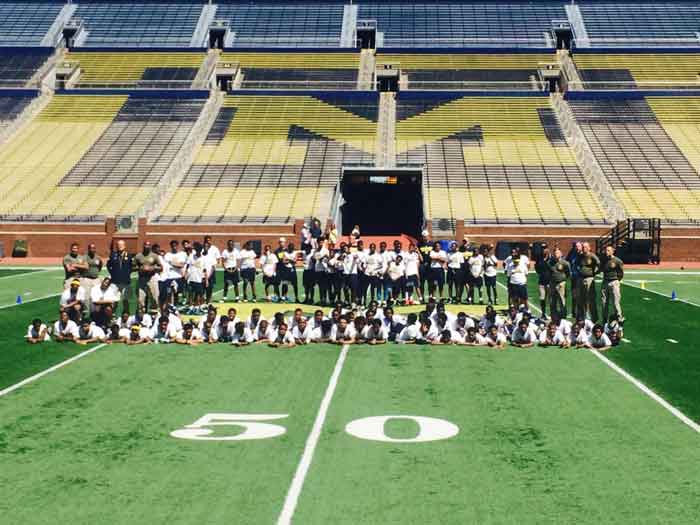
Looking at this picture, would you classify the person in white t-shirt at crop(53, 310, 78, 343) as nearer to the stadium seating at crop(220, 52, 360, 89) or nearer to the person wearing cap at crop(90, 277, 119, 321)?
the person wearing cap at crop(90, 277, 119, 321)

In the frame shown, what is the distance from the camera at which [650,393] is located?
12.1 metres

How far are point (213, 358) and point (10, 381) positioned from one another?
3.45 meters

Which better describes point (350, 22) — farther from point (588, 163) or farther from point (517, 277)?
point (517, 277)

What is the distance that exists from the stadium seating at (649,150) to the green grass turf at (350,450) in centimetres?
3134

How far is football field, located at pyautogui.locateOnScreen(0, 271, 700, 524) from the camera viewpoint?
7520 mm

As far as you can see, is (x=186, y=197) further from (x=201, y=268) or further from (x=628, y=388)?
(x=628, y=388)

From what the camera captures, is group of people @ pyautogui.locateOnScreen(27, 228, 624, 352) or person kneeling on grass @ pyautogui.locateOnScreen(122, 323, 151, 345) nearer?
person kneeling on grass @ pyautogui.locateOnScreen(122, 323, 151, 345)

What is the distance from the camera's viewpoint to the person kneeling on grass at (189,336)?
15938 mm

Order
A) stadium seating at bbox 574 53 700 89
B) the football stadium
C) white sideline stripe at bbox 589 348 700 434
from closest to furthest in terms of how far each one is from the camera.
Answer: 1. the football stadium
2. white sideline stripe at bbox 589 348 700 434
3. stadium seating at bbox 574 53 700 89

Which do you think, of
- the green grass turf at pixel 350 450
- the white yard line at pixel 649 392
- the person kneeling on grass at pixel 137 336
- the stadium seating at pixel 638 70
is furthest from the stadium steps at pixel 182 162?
the white yard line at pixel 649 392

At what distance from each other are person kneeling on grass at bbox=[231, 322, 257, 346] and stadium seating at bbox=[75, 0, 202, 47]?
5068 centimetres

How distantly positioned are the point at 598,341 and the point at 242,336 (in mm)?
6808

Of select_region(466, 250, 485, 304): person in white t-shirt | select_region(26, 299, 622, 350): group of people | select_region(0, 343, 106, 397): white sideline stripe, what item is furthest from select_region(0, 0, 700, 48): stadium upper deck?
select_region(0, 343, 106, 397): white sideline stripe

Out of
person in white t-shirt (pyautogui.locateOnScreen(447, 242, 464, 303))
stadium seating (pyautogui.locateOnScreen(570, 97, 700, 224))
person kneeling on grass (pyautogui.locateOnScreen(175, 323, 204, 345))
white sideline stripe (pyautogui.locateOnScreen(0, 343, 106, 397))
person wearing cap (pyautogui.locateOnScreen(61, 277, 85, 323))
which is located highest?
stadium seating (pyautogui.locateOnScreen(570, 97, 700, 224))
